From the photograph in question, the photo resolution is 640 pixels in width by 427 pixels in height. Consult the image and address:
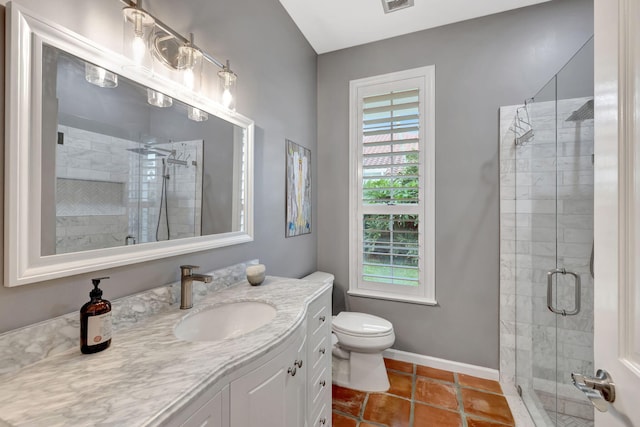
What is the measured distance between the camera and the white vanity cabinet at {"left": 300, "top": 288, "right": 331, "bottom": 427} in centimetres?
122

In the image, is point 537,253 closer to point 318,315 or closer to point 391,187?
point 391,187

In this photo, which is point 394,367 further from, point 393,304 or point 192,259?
point 192,259

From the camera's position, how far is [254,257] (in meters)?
1.66

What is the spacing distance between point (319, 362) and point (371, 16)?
2448mm

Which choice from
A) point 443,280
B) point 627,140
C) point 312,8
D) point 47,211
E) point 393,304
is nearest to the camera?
point 627,140

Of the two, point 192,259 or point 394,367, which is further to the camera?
point 394,367

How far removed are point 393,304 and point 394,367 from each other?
492 millimetres

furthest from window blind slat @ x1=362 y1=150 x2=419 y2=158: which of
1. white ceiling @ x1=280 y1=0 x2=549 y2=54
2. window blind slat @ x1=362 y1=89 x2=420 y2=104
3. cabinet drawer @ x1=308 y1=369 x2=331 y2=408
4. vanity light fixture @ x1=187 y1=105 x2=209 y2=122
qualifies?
cabinet drawer @ x1=308 y1=369 x2=331 y2=408

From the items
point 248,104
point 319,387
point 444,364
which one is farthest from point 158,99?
point 444,364

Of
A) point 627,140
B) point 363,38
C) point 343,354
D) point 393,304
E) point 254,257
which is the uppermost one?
point 363,38

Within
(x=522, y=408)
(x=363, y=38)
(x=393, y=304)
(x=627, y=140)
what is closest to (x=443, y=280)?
(x=393, y=304)

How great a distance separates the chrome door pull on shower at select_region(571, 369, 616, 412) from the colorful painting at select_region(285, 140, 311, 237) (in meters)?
1.68

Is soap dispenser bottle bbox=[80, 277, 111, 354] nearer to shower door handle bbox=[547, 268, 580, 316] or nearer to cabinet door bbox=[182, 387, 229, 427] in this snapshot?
cabinet door bbox=[182, 387, 229, 427]

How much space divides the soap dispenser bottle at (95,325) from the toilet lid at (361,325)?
148 centimetres
